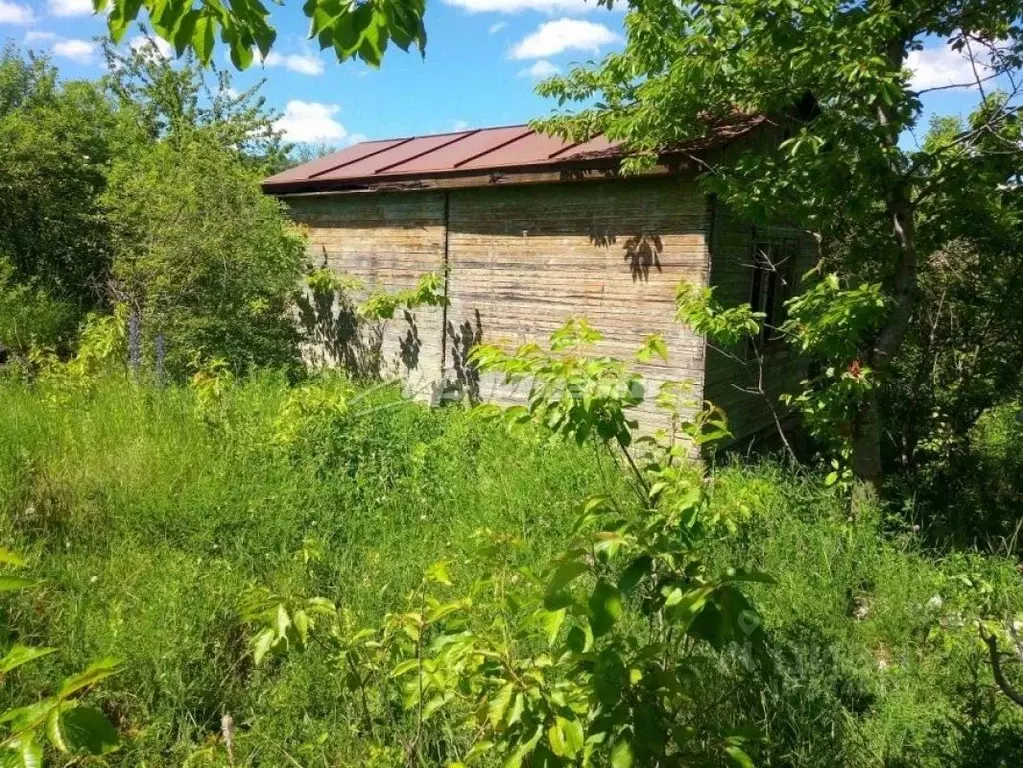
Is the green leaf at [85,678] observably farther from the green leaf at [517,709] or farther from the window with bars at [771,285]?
the window with bars at [771,285]

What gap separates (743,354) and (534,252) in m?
2.45

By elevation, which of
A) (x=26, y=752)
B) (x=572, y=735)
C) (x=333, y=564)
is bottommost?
(x=333, y=564)

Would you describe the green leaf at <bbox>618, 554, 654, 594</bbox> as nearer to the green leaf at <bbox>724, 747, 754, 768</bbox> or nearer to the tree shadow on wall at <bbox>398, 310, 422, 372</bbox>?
the green leaf at <bbox>724, 747, 754, 768</bbox>

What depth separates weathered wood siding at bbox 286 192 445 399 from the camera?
8.35 meters

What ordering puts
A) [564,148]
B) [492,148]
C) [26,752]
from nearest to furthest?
1. [26,752]
2. [564,148]
3. [492,148]

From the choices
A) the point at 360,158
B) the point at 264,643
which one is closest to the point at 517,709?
the point at 264,643

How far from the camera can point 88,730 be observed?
3.67 feet


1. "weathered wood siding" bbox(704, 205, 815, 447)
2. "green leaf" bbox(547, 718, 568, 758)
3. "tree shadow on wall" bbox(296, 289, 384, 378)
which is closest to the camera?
"green leaf" bbox(547, 718, 568, 758)

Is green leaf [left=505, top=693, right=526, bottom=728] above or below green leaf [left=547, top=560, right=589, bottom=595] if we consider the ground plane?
below

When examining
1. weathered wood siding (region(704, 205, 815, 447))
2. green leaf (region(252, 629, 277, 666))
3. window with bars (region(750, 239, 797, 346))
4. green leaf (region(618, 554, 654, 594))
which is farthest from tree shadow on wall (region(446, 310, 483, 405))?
green leaf (region(618, 554, 654, 594))

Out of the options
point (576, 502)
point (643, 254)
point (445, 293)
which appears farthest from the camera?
point (445, 293)

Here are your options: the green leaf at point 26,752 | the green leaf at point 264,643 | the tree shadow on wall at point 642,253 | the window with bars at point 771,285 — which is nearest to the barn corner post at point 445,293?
the tree shadow on wall at point 642,253

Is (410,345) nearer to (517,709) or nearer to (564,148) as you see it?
(564,148)

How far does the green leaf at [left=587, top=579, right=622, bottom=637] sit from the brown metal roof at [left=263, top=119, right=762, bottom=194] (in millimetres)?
5014
